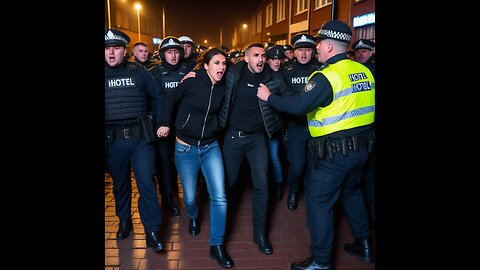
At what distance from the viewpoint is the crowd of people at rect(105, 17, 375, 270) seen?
301 cm

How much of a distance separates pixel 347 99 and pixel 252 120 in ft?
3.69

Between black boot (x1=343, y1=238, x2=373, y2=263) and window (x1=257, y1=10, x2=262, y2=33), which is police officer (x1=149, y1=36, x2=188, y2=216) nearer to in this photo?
black boot (x1=343, y1=238, x2=373, y2=263)

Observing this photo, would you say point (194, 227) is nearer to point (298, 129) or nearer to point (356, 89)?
point (298, 129)

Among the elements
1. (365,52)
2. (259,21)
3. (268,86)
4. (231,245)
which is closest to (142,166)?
(231,245)

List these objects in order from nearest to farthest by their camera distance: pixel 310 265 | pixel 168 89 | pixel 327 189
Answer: pixel 327 189
pixel 310 265
pixel 168 89

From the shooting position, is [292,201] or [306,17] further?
[306,17]

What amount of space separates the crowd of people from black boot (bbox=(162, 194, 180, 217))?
2.12 ft

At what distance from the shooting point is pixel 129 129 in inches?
139

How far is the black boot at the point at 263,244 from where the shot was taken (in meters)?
3.58

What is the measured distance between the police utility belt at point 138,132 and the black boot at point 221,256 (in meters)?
1.26
